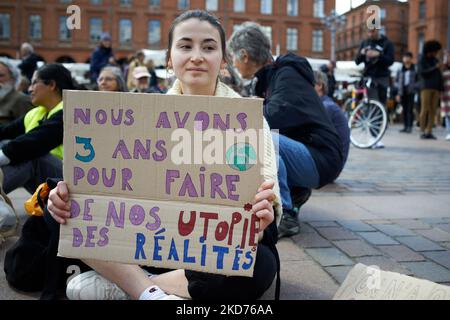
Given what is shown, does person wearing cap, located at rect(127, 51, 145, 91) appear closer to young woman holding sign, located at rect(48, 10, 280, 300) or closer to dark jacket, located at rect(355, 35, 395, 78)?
dark jacket, located at rect(355, 35, 395, 78)

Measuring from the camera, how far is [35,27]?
42.3m

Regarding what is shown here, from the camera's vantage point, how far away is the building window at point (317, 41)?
4881 centimetres

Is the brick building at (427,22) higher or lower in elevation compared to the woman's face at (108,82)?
higher

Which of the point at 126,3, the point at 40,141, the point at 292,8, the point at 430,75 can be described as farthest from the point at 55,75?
the point at 292,8

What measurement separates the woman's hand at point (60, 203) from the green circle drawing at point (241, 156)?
0.60 metres

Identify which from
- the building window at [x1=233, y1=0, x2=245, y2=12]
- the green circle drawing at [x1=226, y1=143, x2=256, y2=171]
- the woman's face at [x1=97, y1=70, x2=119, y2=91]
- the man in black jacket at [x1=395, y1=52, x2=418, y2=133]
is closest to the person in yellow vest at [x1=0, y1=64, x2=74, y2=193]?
the woman's face at [x1=97, y1=70, x2=119, y2=91]

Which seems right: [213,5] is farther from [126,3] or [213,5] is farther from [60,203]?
[60,203]

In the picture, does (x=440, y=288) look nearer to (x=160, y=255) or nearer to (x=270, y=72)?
(x=160, y=255)

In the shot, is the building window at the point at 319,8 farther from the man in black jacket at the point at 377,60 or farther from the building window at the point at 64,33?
the man in black jacket at the point at 377,60

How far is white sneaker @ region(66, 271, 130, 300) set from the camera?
77.3 inches

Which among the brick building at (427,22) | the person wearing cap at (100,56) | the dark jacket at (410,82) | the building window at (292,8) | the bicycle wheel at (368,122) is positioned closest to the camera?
the bicycle wheel at (368,122)

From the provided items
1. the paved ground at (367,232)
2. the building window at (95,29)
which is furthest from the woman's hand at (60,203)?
the building window at (95,29)

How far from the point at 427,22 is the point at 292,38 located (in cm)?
1258

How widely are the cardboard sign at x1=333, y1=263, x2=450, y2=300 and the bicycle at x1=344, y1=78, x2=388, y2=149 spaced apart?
238 inches
